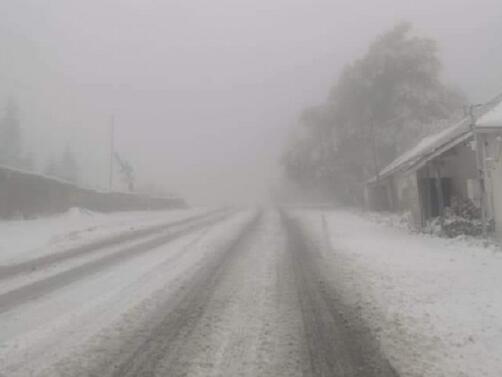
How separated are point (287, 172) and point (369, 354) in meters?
Result: 40.7

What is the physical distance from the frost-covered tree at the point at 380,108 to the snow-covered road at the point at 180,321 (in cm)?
2884

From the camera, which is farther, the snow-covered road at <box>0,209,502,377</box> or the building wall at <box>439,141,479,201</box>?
the building wall at <box>439,141,479,201</box>

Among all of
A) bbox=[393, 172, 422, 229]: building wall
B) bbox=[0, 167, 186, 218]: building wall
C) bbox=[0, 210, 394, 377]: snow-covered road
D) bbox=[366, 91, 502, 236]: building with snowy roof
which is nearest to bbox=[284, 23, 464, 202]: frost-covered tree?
bbox=[393, 172, 422, 229]: building wall

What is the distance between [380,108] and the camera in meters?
37.9

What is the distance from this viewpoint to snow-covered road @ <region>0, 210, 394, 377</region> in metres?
3.92

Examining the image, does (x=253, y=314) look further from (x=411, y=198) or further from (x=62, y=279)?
(x=411, y=198)

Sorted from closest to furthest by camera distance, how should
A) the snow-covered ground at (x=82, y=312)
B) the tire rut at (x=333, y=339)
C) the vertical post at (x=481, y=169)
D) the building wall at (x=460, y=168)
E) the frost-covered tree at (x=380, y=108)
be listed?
the tire rut at (x=333, y=339), the snow-covered ground at (x=82, y=312), the vertical post at (x=481, y=169), the building wall at (x=460, y=168), the frost-covered tree at (x=380, y=108)

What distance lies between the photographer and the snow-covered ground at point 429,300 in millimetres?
3965

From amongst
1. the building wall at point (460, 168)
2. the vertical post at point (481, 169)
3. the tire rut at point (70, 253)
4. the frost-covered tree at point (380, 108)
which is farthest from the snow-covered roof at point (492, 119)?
A: the frost-covered tree at point (380, 108)

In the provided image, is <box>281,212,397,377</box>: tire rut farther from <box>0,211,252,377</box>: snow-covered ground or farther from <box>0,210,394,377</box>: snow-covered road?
<box>0,211,252,377</box>: snow-covered ground

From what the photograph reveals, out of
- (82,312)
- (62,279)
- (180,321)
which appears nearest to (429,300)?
(180,321)

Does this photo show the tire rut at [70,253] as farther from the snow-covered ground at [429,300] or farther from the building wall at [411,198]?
the building wall at [411,198]

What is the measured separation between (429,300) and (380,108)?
34542 mm

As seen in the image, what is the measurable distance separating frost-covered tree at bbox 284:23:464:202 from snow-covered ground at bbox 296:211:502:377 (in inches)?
1011
